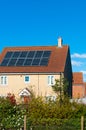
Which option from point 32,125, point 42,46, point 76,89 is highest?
point 42,46

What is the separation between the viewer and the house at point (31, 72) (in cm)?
5347

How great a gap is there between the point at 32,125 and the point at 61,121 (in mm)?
1971

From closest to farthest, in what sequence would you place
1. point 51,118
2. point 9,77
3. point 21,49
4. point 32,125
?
point 32,125 < point 51,118 < point 9,77 < point 21,49

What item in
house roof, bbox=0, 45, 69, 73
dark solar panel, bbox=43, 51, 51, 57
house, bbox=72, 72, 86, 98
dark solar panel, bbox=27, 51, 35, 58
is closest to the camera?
house roof, bbox=0, 45, 69, 73

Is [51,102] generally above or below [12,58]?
below

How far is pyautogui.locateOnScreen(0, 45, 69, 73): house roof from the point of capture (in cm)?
5362

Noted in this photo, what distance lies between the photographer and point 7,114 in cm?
2892

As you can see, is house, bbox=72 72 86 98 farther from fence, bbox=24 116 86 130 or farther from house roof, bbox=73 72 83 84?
fence, bbox=24 116 86 130

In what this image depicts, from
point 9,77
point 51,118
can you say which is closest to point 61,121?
point 51,118

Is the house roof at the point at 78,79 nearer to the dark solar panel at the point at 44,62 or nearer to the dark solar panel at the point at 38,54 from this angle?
the dark solar panel at the point at 38,54

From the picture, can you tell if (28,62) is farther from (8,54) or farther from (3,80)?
(8,54)

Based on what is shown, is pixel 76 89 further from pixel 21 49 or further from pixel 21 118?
pixel 21 118

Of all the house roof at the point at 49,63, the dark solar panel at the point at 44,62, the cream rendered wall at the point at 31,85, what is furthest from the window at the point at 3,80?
the dark solar panel at the point at 44,62

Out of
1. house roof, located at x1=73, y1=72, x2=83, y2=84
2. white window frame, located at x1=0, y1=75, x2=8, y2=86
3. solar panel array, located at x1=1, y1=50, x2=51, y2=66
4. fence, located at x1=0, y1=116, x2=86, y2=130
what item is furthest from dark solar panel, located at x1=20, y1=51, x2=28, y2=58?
fence, located at x1=0, y1=116, x2=86, y2=130
